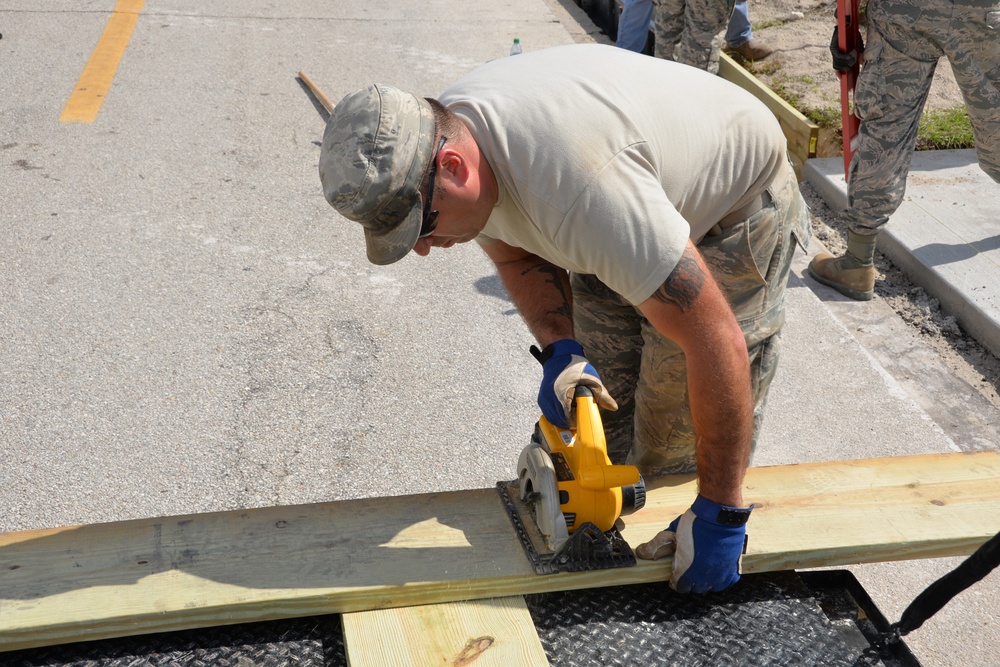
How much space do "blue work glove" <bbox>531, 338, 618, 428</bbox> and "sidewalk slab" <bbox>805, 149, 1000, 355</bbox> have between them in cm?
270

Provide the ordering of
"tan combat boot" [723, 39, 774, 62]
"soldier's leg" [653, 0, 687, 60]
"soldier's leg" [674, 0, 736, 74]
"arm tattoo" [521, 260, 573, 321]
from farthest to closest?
"tan combat boot" [723, 39, 774, 62] → "soldier's leg" [653, 0, 687, 60] → "soldier's leg" [674, 0, 736, 74] → "arm tattoo" [521, 260, 573, 321]

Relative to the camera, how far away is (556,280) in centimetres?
255

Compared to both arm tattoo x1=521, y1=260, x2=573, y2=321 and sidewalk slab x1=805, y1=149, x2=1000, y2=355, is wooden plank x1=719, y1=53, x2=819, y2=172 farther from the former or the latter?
arm tattoo x1=521, y1=260, x2=573, y2=321

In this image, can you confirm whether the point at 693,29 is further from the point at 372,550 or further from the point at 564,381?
the point at 372,550

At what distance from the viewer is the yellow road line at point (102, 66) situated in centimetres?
598

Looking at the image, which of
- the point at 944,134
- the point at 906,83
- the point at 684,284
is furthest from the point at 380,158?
the point at 944,134

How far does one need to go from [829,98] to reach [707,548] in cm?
500

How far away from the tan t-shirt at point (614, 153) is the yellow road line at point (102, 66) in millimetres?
4790

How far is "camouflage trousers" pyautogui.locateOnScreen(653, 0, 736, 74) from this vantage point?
541cm

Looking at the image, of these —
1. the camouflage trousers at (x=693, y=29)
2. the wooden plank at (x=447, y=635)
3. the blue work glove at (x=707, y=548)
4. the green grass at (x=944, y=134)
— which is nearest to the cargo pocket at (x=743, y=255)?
the blue work glove at (x=707, y=548)

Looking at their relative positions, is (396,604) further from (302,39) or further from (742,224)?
(302,39)

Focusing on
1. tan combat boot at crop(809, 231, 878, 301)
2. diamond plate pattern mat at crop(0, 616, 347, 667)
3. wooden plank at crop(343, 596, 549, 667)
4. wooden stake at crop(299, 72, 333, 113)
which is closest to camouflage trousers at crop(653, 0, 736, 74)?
tan combat boot at crop(809, 231, 878, 301)

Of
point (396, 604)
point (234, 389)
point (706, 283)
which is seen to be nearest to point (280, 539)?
point (396, 604)

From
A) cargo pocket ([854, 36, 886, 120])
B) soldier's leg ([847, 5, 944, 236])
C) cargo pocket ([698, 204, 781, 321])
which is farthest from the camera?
cargo pocket ([854, 36, 886, 120])
